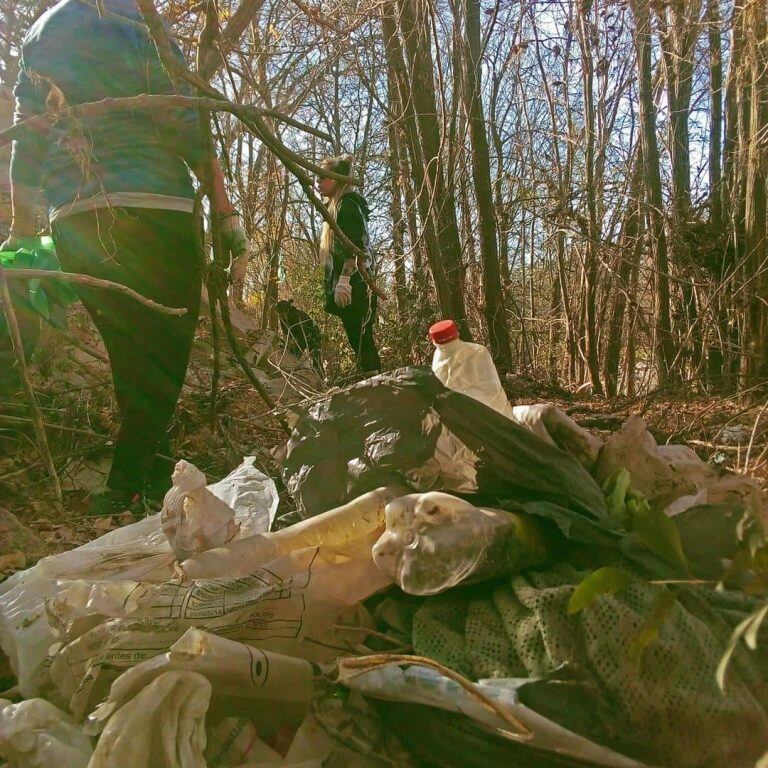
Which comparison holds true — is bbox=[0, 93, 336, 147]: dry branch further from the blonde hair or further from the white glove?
the white glove

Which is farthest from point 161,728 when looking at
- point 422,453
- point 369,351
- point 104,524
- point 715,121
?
point 715,121

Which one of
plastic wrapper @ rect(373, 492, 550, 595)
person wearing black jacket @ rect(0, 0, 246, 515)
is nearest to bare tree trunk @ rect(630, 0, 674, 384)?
person wearing black jacket @ rect(0, 0, 246, 515)

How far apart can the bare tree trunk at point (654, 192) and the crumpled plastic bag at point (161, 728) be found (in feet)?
14.5

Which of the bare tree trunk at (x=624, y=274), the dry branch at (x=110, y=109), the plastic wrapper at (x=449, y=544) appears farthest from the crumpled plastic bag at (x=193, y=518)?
the bare tree trunk at (x=624, y=274)

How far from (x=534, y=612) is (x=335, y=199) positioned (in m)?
4.22

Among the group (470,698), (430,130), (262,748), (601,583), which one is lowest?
(262,748)

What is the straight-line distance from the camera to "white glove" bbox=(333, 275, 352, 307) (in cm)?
486

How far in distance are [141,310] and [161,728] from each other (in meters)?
1.75

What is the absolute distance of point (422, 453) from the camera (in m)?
1.46

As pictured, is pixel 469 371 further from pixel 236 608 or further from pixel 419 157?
pixel 419 157

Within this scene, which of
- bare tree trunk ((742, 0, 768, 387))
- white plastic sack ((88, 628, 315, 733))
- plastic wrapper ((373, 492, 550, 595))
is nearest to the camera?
white plastic sack ((88, 628, 315, 733))

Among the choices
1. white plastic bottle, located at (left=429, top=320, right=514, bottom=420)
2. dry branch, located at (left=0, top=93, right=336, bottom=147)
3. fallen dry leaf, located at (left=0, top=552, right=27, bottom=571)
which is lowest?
fallen dry leaf, located at (left=0, top=552, right=27, bottom=571)

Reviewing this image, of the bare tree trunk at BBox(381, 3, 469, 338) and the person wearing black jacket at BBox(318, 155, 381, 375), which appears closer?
the bare tree trunk at BBox(381, 3, 469, 338)

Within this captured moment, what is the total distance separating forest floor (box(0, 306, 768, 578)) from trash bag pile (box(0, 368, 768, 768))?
62 centimetres
